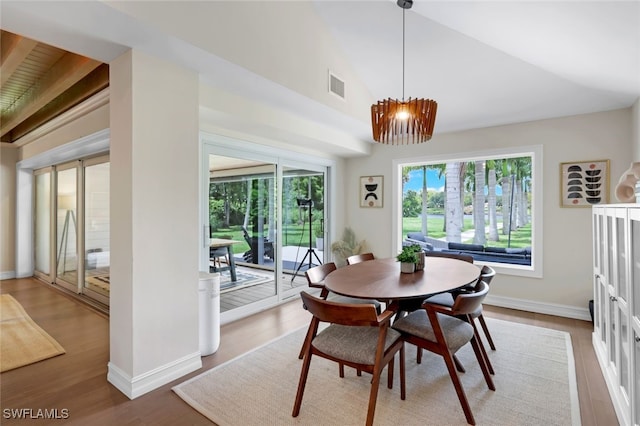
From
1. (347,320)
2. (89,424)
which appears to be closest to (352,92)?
(347,320)

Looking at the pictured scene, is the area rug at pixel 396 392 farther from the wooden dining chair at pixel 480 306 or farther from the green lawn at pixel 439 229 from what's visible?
the green lawn at pixel 439 229

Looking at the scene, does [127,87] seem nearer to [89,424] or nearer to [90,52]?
[90,52]

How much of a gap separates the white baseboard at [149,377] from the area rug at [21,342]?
0.94 metres

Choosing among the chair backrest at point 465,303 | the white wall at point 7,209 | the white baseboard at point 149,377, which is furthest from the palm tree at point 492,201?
the white wall at point 7,209

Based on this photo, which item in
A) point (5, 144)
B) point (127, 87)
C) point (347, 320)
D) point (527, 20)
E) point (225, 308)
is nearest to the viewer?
point (347, 320)

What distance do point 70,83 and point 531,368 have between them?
4800mm

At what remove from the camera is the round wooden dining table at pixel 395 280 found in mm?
1966

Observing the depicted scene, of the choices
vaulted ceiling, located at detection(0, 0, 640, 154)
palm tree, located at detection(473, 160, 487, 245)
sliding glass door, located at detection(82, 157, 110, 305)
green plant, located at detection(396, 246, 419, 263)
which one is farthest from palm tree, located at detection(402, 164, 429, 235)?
sliding glass door, located at detection(82, 157, 110, 305)

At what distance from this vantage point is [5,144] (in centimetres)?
561

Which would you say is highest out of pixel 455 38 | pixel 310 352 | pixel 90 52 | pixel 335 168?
pixel 455 38

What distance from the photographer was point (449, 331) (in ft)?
6.75

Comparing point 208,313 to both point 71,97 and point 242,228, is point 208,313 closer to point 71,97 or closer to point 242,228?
point 242,228

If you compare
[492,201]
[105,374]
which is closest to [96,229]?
[105,374]

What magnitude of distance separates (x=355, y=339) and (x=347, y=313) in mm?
301
